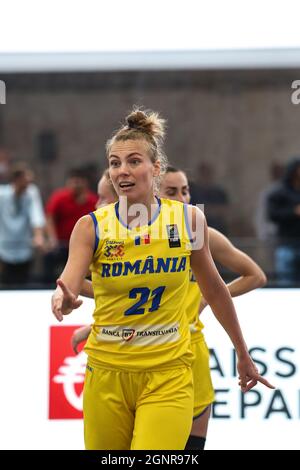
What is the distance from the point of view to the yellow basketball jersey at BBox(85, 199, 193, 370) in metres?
3.59

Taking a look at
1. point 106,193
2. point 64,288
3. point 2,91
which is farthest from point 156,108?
point 64,288

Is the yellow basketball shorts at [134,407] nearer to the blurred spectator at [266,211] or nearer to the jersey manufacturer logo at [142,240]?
the jersey manufacturer logo at [142,240]

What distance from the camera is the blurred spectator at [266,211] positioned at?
424 inches

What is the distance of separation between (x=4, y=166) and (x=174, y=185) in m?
7.57

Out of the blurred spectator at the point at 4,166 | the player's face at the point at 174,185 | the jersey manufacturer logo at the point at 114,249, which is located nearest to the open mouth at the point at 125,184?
the jersey manufacturer logo at the point at 114,249

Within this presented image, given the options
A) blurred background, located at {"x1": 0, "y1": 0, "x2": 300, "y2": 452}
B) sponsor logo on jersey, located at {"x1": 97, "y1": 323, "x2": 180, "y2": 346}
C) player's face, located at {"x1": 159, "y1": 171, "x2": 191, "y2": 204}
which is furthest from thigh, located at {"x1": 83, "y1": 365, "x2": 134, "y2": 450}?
blurred background, located at {"x1": 0, "y1": 0, "x2": 300, "y2": 452}

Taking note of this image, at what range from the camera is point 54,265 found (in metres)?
10.1

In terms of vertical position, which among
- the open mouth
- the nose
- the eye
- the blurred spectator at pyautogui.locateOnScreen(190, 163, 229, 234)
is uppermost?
the blurred spectator at pyautogui.locateOnScreen(190, 163, 229, 234)

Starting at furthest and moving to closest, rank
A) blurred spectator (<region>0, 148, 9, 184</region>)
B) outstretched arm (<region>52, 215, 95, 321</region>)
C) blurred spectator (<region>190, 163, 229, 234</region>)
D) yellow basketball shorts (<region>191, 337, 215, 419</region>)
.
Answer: blurred spectator (<region>0, 148, 9, 184</region>)
blurred spectator (<region>190, 163, 229, 234</region>)
yellow basketball shorts (<region>191, 337, 215, 419</region>)
outstretched arm (<region>52, 215, 95, 321</region>)

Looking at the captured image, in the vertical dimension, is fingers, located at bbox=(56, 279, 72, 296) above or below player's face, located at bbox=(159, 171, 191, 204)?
below

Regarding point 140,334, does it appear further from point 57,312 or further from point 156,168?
point 156,168

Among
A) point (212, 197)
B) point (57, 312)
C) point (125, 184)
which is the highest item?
point (212, 197)

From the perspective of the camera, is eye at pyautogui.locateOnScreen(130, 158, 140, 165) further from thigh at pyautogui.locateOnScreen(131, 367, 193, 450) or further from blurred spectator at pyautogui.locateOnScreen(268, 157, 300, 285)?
blurred spectator at pyautogui.locateOnScreen(268, 157, 300, 285)

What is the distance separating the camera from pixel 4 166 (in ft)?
39.3
